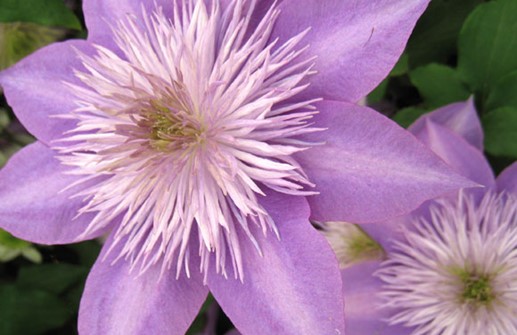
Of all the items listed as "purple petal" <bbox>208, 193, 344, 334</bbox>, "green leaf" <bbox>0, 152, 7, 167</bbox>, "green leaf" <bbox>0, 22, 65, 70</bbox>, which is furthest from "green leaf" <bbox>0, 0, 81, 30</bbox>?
"purple petal" <bbox>208, 193, 344, 334</bbox>

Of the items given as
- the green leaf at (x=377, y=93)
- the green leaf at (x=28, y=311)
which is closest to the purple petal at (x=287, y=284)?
the green leaf at (x=377, y=93)

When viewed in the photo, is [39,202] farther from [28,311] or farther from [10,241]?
[28,311]

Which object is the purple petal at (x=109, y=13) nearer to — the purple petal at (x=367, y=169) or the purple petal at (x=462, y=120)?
the purple petal at (x=367, y=169)

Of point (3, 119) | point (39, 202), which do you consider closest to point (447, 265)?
point (39, 202)

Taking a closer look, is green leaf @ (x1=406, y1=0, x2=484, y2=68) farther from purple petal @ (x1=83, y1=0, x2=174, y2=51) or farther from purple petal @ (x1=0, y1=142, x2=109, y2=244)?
purple petal @ (x1=0, y1=142, x2=109, y2=244)

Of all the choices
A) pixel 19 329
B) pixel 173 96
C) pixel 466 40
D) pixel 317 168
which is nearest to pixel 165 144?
pixel 173 96

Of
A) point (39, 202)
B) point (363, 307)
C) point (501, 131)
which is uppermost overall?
point (501, 131)
